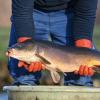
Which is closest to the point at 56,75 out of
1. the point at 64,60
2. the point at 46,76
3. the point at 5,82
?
the point at 64,60

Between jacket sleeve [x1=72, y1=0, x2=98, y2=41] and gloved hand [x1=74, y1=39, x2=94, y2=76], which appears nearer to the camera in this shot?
gloved hand [x1=74, y1=39, x2=94, y2=76]

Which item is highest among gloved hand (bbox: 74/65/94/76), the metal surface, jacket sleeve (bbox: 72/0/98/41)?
jacket sleeve (bbox: 72/0/98/41)

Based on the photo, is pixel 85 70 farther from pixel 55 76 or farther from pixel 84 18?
pixel 84 18

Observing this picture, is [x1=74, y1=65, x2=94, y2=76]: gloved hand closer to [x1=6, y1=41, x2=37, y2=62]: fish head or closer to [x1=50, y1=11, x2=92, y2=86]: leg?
[x1=50, y1=11, x2=92, y2=86]: leg

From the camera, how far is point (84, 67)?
4.06 m

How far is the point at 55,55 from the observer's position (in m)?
4.03

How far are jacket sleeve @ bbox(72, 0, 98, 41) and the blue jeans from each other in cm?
8

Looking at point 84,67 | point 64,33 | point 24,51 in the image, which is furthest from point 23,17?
point 84,67

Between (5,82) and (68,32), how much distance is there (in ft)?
7.38

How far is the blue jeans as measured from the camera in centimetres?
425

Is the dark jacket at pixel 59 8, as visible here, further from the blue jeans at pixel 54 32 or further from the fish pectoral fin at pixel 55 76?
the fish pectoral fin at pixel 55 76

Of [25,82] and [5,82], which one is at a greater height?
[25,82]

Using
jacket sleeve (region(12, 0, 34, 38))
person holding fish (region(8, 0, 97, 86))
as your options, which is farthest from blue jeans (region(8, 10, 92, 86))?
jacket sleeve (region(12, 0, 34, 38))

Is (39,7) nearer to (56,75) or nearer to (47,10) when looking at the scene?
(47,10)
